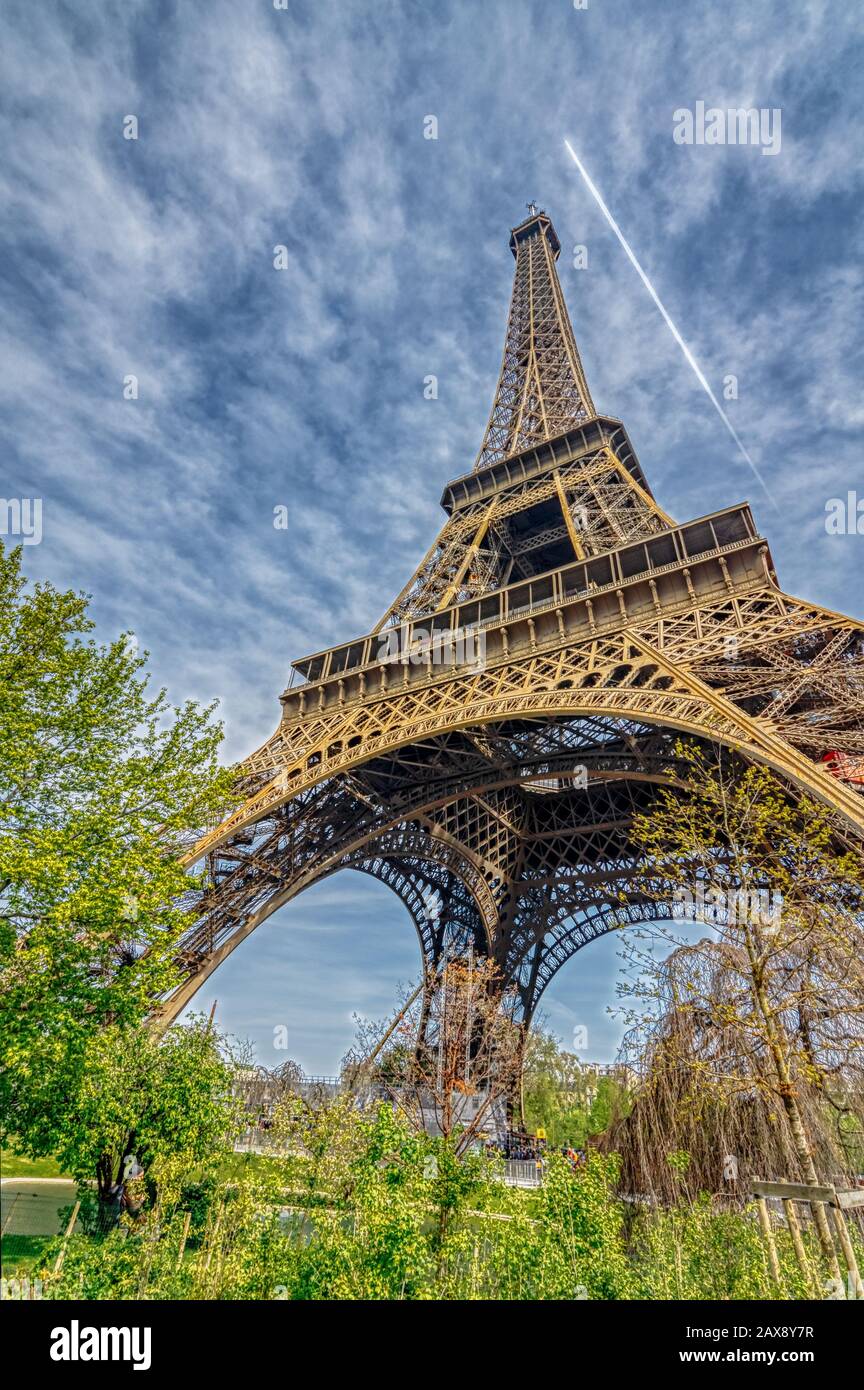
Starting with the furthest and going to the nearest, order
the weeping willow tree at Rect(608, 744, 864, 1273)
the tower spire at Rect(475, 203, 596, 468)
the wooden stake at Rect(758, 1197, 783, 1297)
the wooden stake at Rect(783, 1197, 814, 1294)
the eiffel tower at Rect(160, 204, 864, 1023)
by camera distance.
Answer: the tower spire at Rect(475, 203, 596, 468) < the eiffel tower at Rect(160, 204, 864, 1023) < the weeping willow tree at Rect(608, 744, 864, 1273) < the wooden stake at Rect(758, 1197, 783, 1297) < the wooden stake at Rect(783, 1197, 814, 1294)

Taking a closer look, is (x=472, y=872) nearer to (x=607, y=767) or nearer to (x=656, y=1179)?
(x=607, y=767)

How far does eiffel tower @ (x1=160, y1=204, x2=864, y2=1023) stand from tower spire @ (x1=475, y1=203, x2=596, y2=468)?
0.21 m

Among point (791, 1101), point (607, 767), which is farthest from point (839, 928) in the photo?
point (607, 767)

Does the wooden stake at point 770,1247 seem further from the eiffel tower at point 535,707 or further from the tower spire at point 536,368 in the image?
the tower spire at point 536,368

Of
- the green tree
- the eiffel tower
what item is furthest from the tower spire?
the green tree

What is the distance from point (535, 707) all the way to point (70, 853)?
1023 cm

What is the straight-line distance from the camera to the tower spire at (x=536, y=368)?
34281mm

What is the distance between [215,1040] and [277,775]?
23.3 ft

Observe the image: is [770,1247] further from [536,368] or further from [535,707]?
[536,368]

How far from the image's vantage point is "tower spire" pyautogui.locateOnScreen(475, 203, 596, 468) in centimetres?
3428

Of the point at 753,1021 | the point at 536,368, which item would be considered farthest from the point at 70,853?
the point at 536,368

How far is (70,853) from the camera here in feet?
35.3

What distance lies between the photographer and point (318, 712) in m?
24.3

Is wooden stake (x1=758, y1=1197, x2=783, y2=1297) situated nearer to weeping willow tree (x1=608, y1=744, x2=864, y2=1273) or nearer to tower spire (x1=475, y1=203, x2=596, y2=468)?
weeping willow tree (x1=608, y1=744, x2=864, y2=1273)
